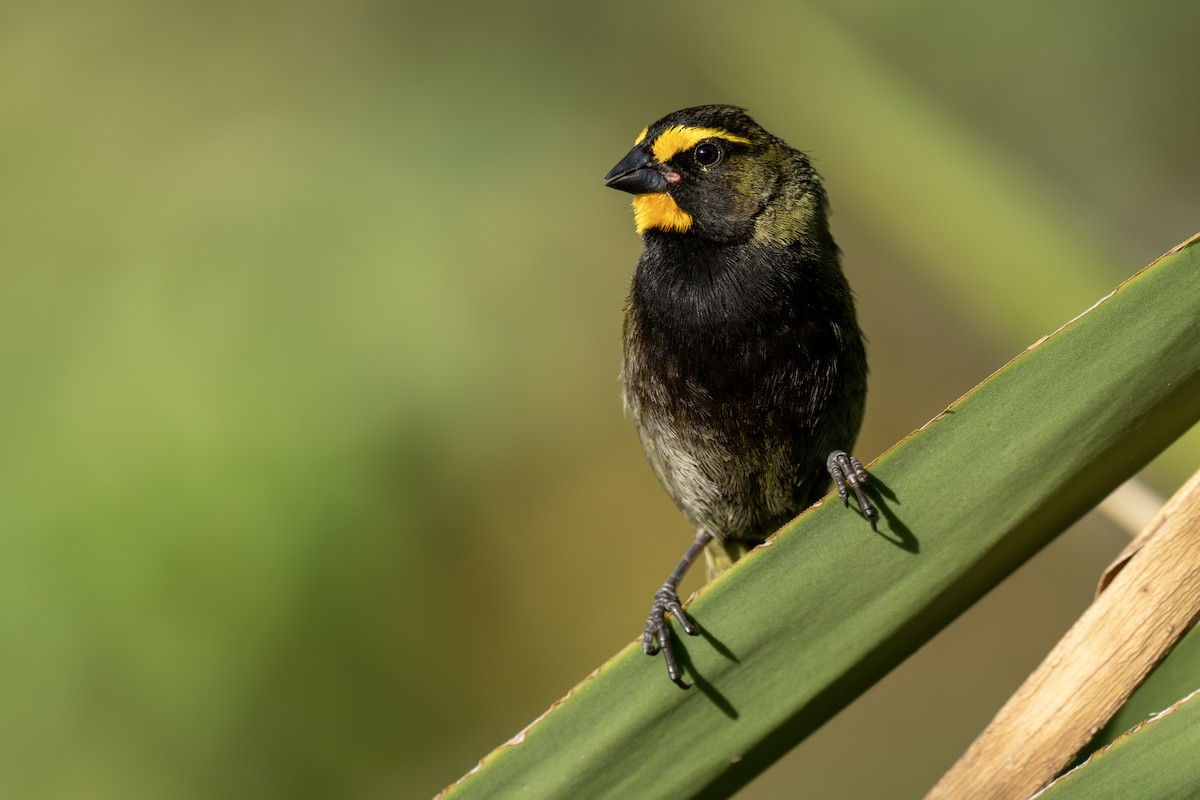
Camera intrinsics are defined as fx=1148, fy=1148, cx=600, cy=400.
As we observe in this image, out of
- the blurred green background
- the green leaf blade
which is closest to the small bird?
the blurred green background

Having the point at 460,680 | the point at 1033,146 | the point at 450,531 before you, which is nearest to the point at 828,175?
the point at 1033,146

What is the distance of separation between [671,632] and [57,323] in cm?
176

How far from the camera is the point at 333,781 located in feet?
9.18

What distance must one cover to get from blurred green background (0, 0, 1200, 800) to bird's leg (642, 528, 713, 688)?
46 centimetres

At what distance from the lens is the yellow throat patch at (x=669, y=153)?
8.78 ft

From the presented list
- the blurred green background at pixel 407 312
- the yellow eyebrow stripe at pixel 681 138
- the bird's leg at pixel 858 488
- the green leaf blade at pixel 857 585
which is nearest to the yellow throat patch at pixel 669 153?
the yellow eyebrow stripe at pixel 681 138

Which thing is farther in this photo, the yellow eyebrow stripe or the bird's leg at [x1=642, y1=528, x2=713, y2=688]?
the yellow eyebrow stripe

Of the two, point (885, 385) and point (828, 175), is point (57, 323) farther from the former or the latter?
point (885, 385)

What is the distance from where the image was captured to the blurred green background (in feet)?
8.39

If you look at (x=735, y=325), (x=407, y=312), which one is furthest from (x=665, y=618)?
(x=407, y=312)

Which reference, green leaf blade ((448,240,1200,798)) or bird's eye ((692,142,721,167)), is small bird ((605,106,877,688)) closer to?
bird's eye ((692,142,721,167))

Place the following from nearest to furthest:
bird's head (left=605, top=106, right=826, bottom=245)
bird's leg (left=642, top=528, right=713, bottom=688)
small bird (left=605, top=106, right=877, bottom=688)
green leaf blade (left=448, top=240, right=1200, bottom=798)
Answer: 1. green leaf blade (left=448, top=240, right=1200, bottom=798)
2. bird's leg (left=642, top=528, right=713, bottom=688)
3. small bird (left=605, top=106, right=877, bottom=688)
4. bird's head (left=605, top=106, right=826, bottom=245)

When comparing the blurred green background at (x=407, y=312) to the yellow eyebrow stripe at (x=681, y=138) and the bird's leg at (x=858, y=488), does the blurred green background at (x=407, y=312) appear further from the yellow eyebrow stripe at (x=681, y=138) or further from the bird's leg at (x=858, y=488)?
the bird's leg at (x=858, y=488)

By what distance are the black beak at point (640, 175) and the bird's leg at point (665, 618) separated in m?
0.92
